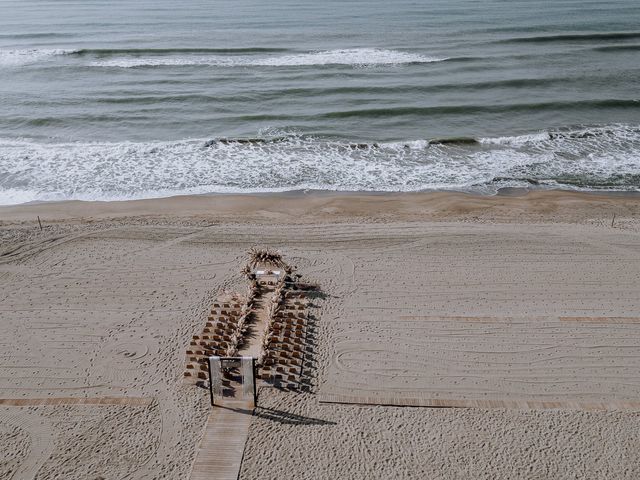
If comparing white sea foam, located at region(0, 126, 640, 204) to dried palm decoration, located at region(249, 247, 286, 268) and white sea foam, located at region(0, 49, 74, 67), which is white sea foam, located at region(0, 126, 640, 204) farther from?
white sea foam, located at region(0, 49, 74, 67)

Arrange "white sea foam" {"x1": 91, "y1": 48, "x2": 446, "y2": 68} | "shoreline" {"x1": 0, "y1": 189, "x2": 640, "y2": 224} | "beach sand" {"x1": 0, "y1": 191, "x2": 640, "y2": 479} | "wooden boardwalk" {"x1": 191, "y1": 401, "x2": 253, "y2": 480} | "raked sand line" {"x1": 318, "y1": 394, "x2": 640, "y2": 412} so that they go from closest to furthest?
"wooden boardwalk" {"x1": 191, "y1": 401, "x2": 253, "y2": 480}, "beach sand" {"x1": 0, "y1": 191, "x2": 640, "y2": 479}, "raked sand line" {"x1": 318, "y1": 394, "x2": 640, "y2": 412}, "shoreline" {"x1": 0, "y1": 189, "x2": 640, "y2": 224}, "white sea foam" {"x1": 91, "y1": 48, "x2": 446, "y2": 68}

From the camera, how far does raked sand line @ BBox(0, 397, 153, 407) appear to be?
8.98m

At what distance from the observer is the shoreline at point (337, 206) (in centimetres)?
1625

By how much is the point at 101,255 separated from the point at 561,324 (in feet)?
33.8

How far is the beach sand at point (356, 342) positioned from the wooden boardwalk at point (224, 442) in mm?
152

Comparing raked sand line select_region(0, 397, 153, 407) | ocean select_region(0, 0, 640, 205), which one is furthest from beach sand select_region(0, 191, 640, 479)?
ocean select_region(0, 0, 640, 205)

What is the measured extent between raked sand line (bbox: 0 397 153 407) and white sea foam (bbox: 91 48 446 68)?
979 inches

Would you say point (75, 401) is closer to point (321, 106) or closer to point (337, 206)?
point (337, 206)

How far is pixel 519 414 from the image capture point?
870 cm

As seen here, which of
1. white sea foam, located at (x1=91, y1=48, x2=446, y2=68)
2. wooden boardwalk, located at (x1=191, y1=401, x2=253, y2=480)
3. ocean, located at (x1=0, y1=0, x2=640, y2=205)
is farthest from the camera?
white sea foam, located at (x1=91, y1=48, x2=446, y2=68)

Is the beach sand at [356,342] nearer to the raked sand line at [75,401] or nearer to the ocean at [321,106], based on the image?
the raked sand line at [75,401]

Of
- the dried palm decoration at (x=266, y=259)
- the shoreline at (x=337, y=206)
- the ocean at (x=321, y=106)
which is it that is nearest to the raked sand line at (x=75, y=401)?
the dried palm decoration at (x=266, y=259)

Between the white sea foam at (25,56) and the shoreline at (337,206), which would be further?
the white sea foam at (25,56)

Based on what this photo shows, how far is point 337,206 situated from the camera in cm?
1683
